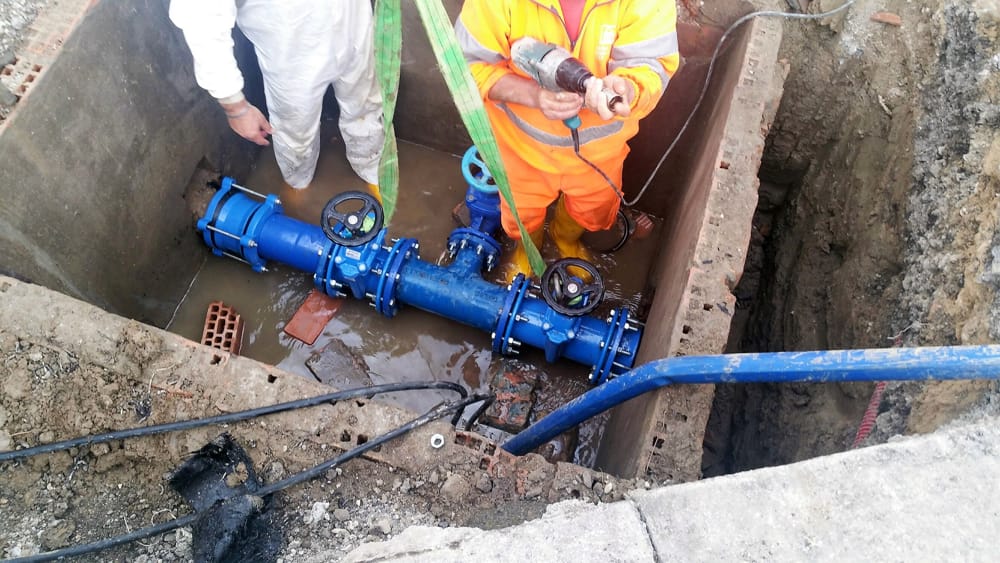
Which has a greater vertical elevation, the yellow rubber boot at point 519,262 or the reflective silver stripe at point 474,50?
the reflective silver stripe at point 474,50

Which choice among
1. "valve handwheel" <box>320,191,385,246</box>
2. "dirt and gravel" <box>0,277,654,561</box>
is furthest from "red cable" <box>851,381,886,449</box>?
"valve handwheel" <box>320,191,385,246</box>

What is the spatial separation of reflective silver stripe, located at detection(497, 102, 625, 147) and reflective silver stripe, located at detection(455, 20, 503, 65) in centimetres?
19

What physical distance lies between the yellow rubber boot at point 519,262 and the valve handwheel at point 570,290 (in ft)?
1.51

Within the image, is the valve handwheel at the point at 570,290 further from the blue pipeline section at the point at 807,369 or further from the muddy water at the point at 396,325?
the blue pipeline section at the point at 807,369

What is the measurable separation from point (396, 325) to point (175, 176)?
122cm

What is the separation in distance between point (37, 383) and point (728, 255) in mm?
2112

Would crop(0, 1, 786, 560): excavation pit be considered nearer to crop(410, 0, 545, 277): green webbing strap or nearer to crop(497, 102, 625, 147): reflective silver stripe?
crop(497, 102, 625, 147): reflective silver stripe

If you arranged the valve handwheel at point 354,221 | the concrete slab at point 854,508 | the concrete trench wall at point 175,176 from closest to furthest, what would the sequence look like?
1. the concrete slab at point 854,508
2. the concrete trench wall at point 175,176
3. the valve handwheel at point 354,221

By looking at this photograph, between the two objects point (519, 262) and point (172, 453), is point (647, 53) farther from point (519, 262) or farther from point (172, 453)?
point (172, 453)

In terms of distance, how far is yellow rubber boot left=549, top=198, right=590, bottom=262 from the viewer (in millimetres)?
3057

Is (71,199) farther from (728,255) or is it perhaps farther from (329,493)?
(728,255)

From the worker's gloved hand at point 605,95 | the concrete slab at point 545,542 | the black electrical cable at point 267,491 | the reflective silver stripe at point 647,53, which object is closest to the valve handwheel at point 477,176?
the reflective silver stripe at point 647,53

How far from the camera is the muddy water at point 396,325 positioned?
297 centimetres

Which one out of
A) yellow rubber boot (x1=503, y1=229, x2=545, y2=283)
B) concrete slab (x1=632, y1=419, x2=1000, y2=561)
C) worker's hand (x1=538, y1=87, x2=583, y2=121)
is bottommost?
yellow rubber boot (x1=503, y1=229, x2=545, y2=283)
